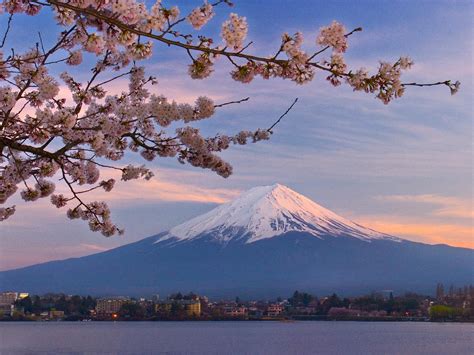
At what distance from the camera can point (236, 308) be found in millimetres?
75188

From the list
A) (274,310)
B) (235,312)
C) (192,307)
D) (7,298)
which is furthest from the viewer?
(274,310)

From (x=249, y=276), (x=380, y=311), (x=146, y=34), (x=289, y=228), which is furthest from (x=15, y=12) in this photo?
(x=289, y=228)

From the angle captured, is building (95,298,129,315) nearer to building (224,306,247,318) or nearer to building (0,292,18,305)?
building (0,292,18,305)

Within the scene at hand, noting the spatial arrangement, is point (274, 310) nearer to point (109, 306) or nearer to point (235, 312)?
point (235, 312)

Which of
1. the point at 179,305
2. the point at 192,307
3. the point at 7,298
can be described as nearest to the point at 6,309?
the point at 7,298

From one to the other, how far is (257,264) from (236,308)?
4160 centimetres

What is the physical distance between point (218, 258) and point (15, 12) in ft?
377

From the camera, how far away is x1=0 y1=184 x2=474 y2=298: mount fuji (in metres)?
110

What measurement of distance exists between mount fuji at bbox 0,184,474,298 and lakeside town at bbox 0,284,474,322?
27.6 metres

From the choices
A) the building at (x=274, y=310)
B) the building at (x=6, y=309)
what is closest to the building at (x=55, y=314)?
the building at (x=6, y=309)

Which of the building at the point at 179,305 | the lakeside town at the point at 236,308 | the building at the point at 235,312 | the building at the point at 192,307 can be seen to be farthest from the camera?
the building at the point at 235,312

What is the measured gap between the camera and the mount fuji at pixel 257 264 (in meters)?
110

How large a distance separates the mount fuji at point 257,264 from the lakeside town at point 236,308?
90.6ft

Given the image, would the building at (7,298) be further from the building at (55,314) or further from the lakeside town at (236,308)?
the building at (55,314)
